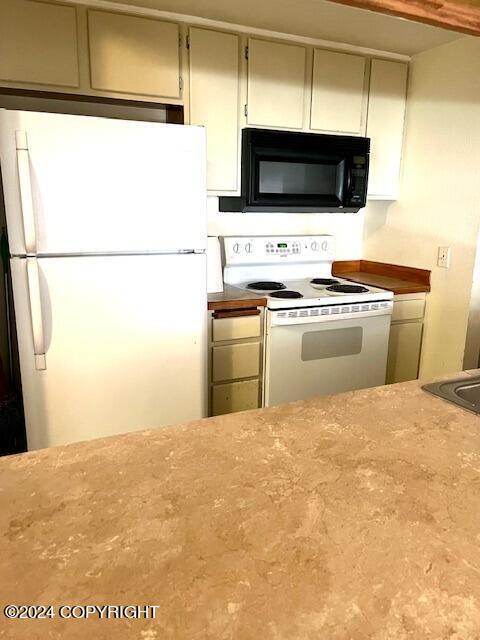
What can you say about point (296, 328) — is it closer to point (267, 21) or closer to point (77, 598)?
point (267, 21)

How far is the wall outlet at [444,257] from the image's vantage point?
8.85 feet

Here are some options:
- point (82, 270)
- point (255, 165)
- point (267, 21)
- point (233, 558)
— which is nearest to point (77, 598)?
point (233, 558)

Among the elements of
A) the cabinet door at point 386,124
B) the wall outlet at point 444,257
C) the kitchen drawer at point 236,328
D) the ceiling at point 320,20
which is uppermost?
the ceiling at point 320,20

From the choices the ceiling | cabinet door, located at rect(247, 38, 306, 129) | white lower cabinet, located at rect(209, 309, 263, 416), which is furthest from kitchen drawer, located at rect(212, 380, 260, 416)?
the ceiling

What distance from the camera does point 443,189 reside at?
2.70 metres

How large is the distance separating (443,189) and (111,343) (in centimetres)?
202

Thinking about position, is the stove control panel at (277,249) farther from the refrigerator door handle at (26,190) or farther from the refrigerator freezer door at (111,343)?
the refrigerator door handle at (26,190)

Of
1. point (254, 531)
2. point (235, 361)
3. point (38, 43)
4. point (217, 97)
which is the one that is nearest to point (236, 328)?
point (235, 361)

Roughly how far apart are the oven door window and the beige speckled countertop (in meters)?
1.85

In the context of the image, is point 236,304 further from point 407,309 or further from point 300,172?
point 407,309

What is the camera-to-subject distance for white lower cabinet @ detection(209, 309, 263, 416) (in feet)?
7.87

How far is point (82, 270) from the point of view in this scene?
193cm

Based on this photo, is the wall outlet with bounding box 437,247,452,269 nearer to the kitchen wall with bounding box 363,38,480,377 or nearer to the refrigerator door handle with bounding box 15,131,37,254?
the kitchen wall with bounding box 363,38,480,377

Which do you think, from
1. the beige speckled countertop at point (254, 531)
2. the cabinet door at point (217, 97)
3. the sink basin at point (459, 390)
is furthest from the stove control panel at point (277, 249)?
the beige speckled countertop at point (254, 531)
